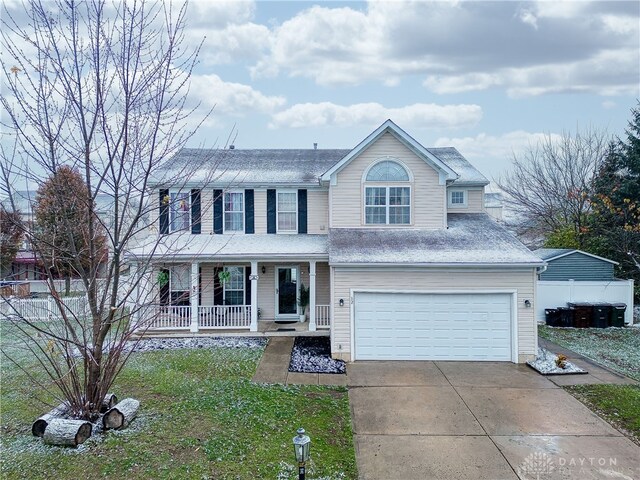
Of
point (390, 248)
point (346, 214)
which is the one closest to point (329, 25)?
point (346, 214)

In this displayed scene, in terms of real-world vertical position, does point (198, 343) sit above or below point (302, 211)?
below

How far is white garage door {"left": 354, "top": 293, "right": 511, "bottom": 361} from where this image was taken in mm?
11375

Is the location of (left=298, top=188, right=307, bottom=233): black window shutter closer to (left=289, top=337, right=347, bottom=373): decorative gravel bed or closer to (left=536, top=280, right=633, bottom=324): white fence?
(left=289, top=337, right=347, bottom=373): decorative gravel bed

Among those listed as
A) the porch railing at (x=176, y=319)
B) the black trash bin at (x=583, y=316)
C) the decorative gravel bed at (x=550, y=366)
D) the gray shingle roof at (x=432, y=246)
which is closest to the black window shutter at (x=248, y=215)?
the gray shingle roof at (x=432, y=246)

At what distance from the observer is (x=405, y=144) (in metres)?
13.7

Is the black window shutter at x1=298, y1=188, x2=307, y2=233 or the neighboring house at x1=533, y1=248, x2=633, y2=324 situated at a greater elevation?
the black window shutter at x1=298, y1=188, x2=307, y2=233

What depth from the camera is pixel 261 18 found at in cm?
1341

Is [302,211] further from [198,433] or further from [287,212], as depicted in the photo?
Result: [198,433]

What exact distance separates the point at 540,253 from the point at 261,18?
15183mm

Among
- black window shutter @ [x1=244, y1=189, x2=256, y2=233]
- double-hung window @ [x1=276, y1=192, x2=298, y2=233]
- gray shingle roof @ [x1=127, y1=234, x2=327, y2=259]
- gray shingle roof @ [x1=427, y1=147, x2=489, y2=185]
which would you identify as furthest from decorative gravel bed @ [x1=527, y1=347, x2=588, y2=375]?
black window shutter @ [x1=244, y1=189, x2=256, y2=233]

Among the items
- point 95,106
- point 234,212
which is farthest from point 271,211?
point 95,106

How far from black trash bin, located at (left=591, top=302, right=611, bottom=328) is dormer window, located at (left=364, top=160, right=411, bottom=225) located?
8.25m

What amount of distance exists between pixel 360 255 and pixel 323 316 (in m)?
3.80

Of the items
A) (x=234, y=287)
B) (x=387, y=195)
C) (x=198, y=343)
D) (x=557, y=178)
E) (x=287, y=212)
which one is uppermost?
(x=557, y=178)
